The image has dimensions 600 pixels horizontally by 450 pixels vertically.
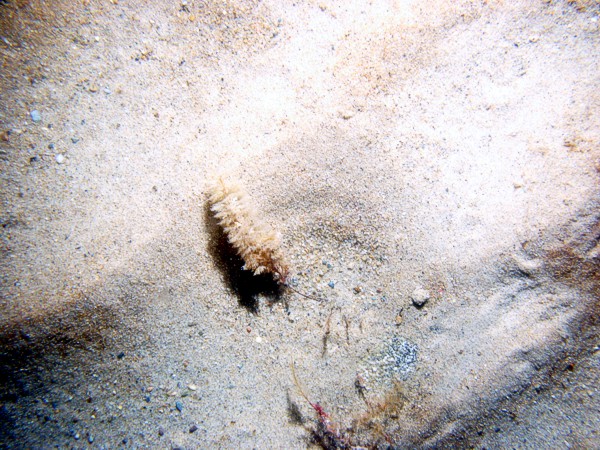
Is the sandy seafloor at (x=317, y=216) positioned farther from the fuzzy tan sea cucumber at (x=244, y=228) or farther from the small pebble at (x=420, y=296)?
the fuzzy tan sea cucumber at (x=244, y=228)

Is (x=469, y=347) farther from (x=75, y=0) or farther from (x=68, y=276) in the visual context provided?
(x=75, y=0)

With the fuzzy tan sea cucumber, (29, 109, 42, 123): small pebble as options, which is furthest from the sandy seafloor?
the fuzzy tan sea cucumber

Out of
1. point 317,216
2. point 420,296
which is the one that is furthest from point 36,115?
point 420,296

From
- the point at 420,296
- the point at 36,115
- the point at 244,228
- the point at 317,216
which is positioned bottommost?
the point at 420,296

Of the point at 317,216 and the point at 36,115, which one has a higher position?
the point at 36,115

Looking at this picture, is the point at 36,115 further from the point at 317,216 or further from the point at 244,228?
the point at 317,216

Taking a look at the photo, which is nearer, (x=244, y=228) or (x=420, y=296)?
(x=244, y=228)
